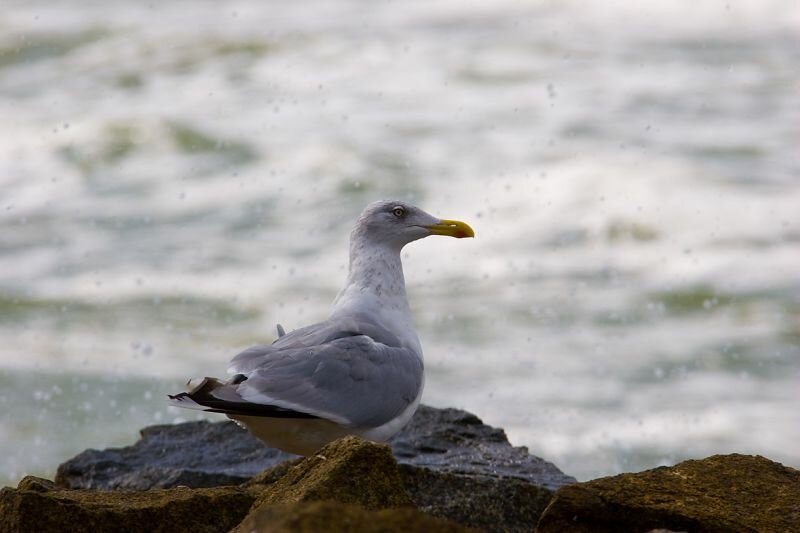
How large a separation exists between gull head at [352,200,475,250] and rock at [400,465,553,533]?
119cm

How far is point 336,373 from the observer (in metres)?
5.50

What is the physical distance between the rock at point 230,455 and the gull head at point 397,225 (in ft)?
2.92

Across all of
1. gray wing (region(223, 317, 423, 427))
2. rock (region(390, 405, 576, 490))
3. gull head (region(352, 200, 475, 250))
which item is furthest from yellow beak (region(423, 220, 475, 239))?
rock (region(390, 405, 576, 490))

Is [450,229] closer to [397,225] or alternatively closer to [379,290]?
[397,225]

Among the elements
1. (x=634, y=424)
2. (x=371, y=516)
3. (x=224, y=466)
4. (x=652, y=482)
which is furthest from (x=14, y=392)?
(x=371, y=516)

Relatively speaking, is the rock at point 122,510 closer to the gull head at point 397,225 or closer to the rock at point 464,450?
the rock at point 464,450

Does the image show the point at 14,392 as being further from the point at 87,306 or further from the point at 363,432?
the point at 363,432

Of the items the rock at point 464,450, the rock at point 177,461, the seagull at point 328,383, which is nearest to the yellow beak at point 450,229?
the seagull at point 328,383

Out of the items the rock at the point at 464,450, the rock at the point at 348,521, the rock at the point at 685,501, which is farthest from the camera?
the rock at the point at 464,450

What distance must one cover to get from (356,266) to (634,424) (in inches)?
243

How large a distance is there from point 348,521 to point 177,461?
3.59 meters

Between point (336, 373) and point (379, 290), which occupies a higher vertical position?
point (379, 290)

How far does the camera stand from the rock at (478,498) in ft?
18.0

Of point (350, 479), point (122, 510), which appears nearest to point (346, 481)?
point (350, 479)
